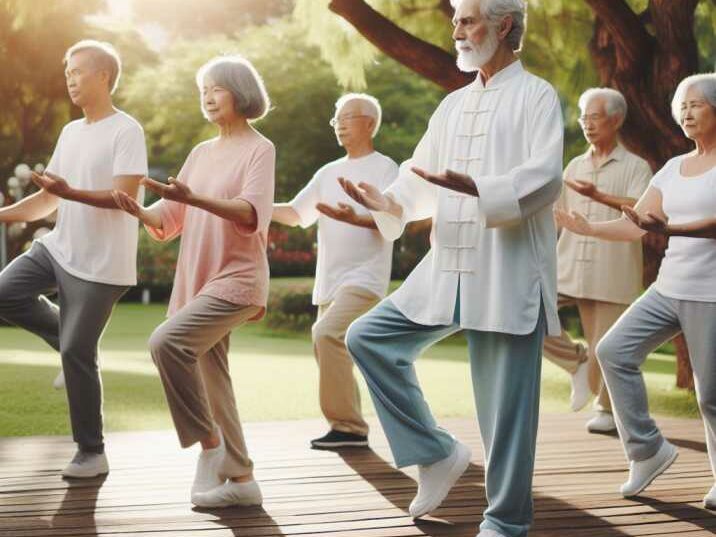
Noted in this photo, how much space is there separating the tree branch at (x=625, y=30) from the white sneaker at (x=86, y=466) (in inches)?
194

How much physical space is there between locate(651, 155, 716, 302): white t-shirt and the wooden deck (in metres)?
0.86

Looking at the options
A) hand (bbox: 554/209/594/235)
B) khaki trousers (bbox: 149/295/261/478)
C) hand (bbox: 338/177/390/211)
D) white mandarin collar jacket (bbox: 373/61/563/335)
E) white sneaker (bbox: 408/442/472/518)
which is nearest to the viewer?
white mandarin collar jacket (bbox: 373/61/563/335)

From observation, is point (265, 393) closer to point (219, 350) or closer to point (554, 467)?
point (554, 467)

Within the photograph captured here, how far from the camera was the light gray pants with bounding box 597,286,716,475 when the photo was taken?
455 centimetres

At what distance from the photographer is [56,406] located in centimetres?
871

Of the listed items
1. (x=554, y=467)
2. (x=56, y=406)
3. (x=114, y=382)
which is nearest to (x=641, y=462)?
(x=554, y=467)

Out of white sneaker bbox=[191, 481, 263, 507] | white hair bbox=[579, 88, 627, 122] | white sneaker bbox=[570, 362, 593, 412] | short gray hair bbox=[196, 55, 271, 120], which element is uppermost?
white hair bbox=[579, 88, 627, 122]

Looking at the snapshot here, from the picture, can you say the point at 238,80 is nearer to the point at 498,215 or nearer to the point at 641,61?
the point at 498,215

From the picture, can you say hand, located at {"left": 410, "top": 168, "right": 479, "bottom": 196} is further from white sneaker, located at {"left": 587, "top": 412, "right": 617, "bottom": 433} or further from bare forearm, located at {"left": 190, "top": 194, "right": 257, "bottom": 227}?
white sneaker, located at {"left": 587, "top": 412, "right": 617, "bottom": 433}

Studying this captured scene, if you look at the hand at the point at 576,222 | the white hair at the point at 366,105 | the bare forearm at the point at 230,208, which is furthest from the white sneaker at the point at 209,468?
the white hair at the point at 366,105

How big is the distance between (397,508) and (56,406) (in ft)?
15.6

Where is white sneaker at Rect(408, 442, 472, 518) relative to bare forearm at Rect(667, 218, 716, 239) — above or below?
below

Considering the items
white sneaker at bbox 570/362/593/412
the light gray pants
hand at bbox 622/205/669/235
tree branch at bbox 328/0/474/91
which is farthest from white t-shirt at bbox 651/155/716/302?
tree branch at bbox 328/0/474/91

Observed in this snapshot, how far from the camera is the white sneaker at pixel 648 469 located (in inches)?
191
